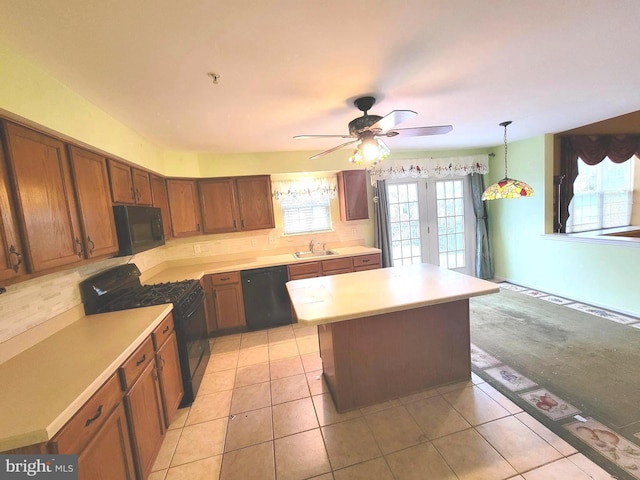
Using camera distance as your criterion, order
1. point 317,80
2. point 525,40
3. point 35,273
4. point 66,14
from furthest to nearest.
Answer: point 317,80, point 525,40, point 35,273, point 66,14

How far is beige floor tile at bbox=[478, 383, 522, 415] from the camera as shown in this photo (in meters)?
1.91

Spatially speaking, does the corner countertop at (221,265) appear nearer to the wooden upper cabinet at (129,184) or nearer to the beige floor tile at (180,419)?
the wooden upper cabinet at (129,184)

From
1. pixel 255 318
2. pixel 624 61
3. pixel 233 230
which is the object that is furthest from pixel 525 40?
pixel 255 318

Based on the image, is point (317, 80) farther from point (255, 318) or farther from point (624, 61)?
point (255, 318)

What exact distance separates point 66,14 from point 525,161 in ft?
17.2

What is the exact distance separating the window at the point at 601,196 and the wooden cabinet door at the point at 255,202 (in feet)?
15.3

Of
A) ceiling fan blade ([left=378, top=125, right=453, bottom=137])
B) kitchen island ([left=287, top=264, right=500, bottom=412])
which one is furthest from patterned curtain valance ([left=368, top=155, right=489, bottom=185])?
kitchen island ([left=287, top=264, right=500, bottom=412])

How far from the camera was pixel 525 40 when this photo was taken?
5.03ft

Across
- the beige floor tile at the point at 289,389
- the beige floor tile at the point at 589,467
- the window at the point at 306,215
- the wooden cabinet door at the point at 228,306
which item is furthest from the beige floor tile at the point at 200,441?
the window at the point at 306,215

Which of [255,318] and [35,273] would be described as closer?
[35,273]

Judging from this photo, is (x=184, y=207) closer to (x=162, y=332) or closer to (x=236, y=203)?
(x=236, y=203)

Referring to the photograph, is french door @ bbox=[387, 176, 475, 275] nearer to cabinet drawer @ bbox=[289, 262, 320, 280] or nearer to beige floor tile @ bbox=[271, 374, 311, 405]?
cabinet drawer @ bbox=[289, 262, 320, 280]

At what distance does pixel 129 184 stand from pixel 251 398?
217 cm

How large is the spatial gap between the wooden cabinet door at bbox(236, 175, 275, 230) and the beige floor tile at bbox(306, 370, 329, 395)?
2.02m
